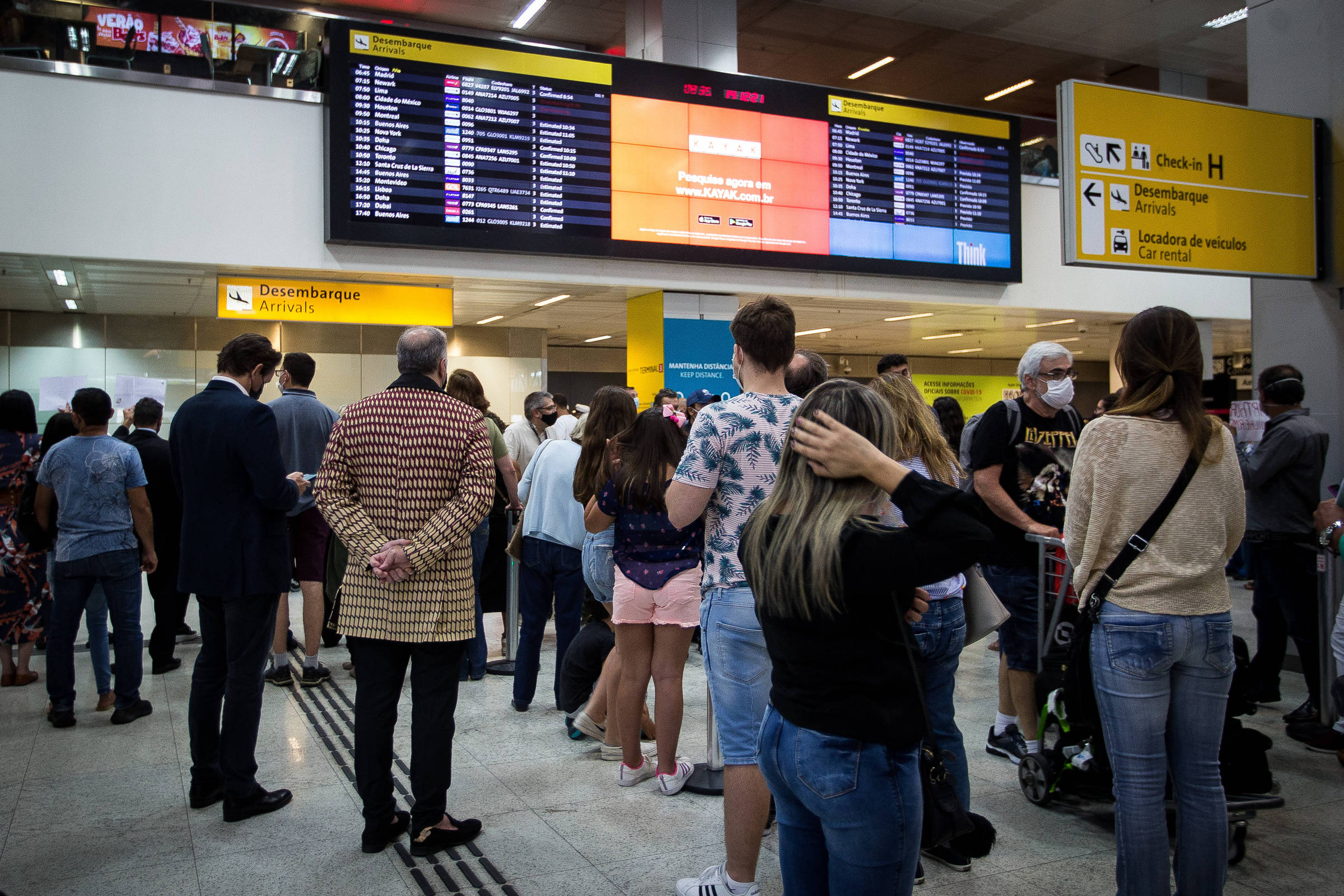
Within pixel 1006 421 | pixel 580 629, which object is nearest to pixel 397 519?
pixel 580 629

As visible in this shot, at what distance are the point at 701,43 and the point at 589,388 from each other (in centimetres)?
1138

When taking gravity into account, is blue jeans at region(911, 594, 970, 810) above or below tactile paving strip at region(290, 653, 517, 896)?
above

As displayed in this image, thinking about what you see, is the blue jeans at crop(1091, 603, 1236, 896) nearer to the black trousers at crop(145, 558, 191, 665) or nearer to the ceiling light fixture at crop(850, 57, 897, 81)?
the black trousers at crop(145, 558, 191, 665)

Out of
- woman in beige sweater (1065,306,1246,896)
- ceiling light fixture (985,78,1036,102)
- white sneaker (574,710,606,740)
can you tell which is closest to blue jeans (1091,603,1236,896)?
woman in beige sweater (1065,306,1246,896)

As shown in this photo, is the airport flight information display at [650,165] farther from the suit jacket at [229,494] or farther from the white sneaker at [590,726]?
the white sneaker at [590,726]

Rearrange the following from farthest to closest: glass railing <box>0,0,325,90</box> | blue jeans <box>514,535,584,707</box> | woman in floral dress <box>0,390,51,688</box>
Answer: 1. glass railing <box>0,0,325,90</box>
2. woman in floral dress <box>0,390,51,688</box>
3. blue jeans <box>514,535,584,707</box>

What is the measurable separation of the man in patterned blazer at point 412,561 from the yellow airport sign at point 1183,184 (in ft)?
10.6

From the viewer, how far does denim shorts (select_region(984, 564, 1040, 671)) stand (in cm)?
375

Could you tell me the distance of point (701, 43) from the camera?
373 inches

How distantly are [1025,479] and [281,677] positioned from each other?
408 centimetres

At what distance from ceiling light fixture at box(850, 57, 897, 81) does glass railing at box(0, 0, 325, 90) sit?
861cm

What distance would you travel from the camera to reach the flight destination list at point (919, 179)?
30.3 ft

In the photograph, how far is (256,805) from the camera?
342cm

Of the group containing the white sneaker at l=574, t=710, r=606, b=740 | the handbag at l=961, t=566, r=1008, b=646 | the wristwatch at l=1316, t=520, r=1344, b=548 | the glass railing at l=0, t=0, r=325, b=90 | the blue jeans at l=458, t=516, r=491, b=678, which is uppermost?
the glass railing at l=0, t=0, r=325, b=90
